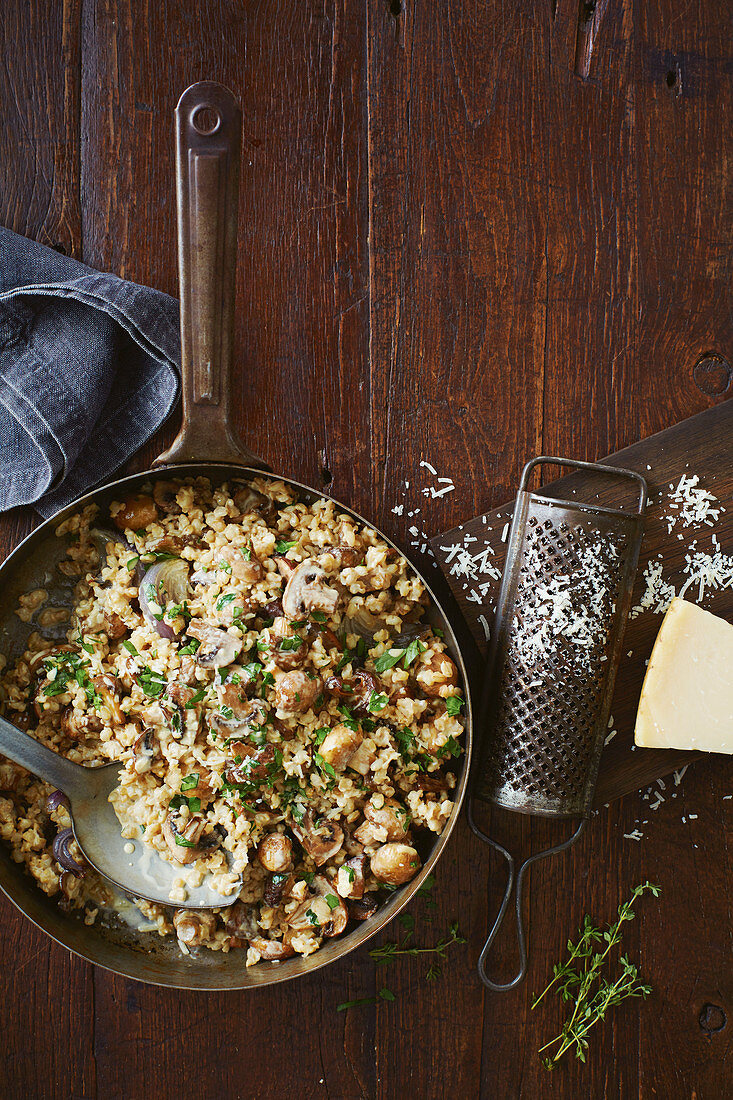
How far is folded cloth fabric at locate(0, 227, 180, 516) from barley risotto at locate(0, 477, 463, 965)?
25 centimetres

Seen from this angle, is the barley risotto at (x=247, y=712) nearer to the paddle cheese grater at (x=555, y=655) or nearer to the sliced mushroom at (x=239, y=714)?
the sliced mushroom at (x=239, y=714)

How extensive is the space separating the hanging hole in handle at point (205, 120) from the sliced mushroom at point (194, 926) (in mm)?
2140

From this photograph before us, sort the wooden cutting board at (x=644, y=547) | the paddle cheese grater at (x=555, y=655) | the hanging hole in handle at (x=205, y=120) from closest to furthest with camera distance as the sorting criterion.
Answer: the hanging hole in handle at (x=205, y=120)
the paddle cheese grater at (x=555, y=655)
the wooden cutting board at (x=644, y=547)

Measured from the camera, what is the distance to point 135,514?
2.22 m

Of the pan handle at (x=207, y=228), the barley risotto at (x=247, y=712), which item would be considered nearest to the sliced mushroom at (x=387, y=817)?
the barley risotto at (x=247, y=712)

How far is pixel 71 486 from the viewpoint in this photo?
94.7 inches

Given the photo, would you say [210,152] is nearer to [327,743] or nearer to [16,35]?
[16,35]

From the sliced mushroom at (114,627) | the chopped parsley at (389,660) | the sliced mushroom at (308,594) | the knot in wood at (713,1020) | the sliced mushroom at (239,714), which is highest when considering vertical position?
the sliced mushroom at (308,594)

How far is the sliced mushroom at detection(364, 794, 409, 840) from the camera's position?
2066 mm

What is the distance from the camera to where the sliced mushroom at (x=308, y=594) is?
2033 millimetres

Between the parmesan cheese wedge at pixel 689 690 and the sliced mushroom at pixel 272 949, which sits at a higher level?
the parmesan cheese wedge at pixel 689 690

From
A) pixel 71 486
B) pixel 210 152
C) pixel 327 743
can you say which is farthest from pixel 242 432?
pixel 327 743

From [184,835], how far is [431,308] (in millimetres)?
1793

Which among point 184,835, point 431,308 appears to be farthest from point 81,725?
point 431,308
